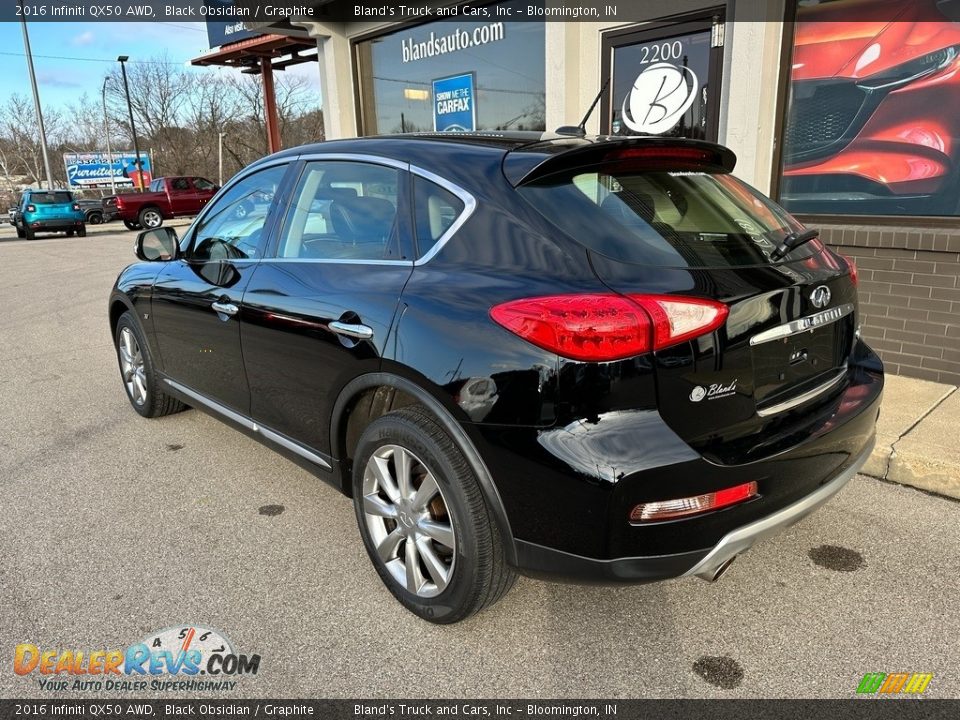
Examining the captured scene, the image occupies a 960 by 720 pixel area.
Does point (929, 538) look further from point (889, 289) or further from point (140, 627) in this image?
point (140, 627)

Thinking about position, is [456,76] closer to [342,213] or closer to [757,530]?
[342,213]

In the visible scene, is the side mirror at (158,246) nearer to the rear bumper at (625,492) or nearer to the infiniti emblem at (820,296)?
the rear bumper at (625,492)

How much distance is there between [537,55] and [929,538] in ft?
21.0

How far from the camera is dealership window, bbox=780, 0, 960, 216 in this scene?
4801 millimetres

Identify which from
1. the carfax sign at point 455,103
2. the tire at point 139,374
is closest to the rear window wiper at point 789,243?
the tire at point 139,374

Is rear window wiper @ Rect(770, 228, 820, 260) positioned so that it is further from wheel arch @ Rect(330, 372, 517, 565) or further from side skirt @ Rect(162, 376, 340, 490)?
side skirt @ Rect(162, 376, 340, 490)

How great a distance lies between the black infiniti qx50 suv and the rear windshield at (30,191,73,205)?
26168mm

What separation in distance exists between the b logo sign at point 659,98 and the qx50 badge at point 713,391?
4.79m

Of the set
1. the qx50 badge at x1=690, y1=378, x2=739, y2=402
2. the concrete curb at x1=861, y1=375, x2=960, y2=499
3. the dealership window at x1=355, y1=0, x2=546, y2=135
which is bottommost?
the concrete curb at x1=861, y1=375, x2=960, y2=499

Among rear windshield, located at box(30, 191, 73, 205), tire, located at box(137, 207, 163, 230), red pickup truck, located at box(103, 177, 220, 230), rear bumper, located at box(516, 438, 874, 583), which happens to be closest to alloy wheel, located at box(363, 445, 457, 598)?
rear bumper, located at box(516, 438, 874, 583)

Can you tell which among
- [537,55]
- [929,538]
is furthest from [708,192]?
[537,55]

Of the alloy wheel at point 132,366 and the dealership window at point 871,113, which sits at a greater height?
the dealership window at point 871,113

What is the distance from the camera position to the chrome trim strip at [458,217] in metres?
2.42

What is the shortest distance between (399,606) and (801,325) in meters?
1.79
